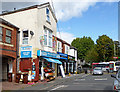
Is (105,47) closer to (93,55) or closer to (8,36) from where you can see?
(93,55)

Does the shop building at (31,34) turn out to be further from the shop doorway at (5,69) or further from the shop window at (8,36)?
the shop window at (8,36)

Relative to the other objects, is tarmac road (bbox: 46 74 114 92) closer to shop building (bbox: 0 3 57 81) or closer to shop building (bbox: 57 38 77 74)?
shop building (bbox: 0 3 57 81)

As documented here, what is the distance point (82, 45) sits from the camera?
198 feet

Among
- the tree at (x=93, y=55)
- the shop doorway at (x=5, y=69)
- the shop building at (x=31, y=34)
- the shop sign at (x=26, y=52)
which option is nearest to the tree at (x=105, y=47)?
the tree at (x=93, y=55)

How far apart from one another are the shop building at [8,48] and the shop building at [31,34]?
3.00 ft

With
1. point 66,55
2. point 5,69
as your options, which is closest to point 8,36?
point 5,69

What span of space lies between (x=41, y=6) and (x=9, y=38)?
520cm

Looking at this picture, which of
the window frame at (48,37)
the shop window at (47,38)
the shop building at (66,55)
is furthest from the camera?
the shop building at (66,55)

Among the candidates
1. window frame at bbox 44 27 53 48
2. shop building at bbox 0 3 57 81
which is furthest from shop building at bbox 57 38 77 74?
shop building at bbox 0 3 57 81

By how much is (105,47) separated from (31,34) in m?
36.6

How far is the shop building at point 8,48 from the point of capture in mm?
15557

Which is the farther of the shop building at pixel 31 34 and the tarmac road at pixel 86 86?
the shop building at pixel 31 34

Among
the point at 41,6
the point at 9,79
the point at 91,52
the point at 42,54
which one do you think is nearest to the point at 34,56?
the point at 42,54

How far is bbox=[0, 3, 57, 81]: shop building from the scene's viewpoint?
17703mm
